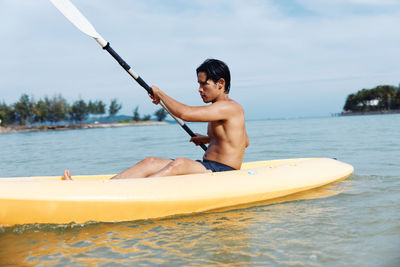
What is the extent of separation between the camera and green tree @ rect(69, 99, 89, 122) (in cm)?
8056

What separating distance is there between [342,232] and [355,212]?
2.16ft

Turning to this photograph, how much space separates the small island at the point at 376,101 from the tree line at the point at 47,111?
61.4 m

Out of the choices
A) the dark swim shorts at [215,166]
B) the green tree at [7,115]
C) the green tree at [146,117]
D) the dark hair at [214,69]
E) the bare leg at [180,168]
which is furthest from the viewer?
the green tree at [146,117]

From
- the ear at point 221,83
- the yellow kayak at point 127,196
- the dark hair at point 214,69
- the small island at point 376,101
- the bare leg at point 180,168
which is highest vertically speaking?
the small island at point 376,101

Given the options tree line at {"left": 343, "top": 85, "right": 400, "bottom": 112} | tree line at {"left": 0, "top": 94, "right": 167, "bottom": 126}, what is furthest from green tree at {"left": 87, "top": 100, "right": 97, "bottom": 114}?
tree line at {"left": 343, "top": 85, "right": 400, "bottom": 112}

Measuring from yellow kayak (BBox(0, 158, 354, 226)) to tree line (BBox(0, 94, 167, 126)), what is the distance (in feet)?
237

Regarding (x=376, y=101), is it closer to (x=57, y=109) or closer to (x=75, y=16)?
(x=57, y=109)

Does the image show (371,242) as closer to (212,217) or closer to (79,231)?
(212,217)

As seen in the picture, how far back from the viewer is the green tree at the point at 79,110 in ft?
264

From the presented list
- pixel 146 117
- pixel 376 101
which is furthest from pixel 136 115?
pixel 376 101

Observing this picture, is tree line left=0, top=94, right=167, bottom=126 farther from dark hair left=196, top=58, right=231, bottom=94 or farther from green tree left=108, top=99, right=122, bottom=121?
dark hair left=196, top=58, right=231, bottom=94

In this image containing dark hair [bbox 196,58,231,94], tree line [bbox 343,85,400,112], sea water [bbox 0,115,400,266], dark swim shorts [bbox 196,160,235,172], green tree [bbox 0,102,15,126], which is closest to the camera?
sea water [bbox 0,115,400,266]

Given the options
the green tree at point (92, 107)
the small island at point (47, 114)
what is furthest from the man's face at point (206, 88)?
the green tree at point (92, 107)

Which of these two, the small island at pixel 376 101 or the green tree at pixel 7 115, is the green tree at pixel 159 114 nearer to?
the green tree at pixel 7 115
